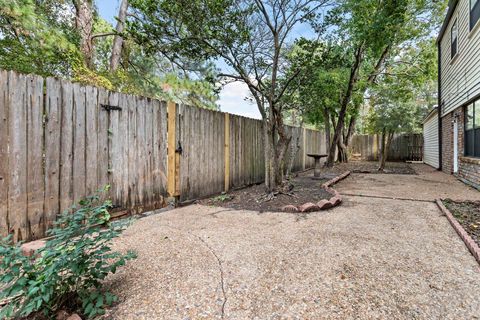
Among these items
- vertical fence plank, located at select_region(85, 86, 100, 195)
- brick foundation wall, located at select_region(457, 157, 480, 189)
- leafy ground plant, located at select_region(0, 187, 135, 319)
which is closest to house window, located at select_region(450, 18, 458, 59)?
brick foundation wall, located at select_region(457, 157, 480, 189)

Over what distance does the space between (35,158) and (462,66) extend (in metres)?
9.18

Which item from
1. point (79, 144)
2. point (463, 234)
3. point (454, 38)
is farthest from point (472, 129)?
point (79, 144)

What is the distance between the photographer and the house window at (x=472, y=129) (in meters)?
5.58

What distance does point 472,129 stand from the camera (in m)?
5.86

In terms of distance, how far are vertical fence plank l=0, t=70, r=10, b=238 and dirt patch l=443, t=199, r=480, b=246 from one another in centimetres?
460

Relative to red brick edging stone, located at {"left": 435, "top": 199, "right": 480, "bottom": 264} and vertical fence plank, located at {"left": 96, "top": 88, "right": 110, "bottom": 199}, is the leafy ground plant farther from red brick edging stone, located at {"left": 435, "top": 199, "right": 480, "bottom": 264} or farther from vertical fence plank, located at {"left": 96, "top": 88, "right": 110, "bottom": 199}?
red brick edging stone, located at {"left": 435, "top": 199, "right": 480, "bottom": 264}

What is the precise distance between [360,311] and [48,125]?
10.5 feet

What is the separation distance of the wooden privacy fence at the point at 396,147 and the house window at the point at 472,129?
9077mm

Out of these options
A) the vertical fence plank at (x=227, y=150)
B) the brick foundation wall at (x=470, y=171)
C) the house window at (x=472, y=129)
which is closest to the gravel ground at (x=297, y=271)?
the vertical fence plank at (x=227, y=150)

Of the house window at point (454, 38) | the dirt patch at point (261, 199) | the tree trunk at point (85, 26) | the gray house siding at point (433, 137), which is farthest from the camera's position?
the gray house siding at point (433, 137)

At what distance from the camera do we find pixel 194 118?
14.3 feet

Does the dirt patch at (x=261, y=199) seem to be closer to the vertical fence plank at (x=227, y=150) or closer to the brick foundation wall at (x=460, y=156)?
the vertical fence plank at (x=227, y=150)

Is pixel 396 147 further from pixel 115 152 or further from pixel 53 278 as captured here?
pixel 53 278

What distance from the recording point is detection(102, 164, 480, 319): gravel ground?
152 centimetres
